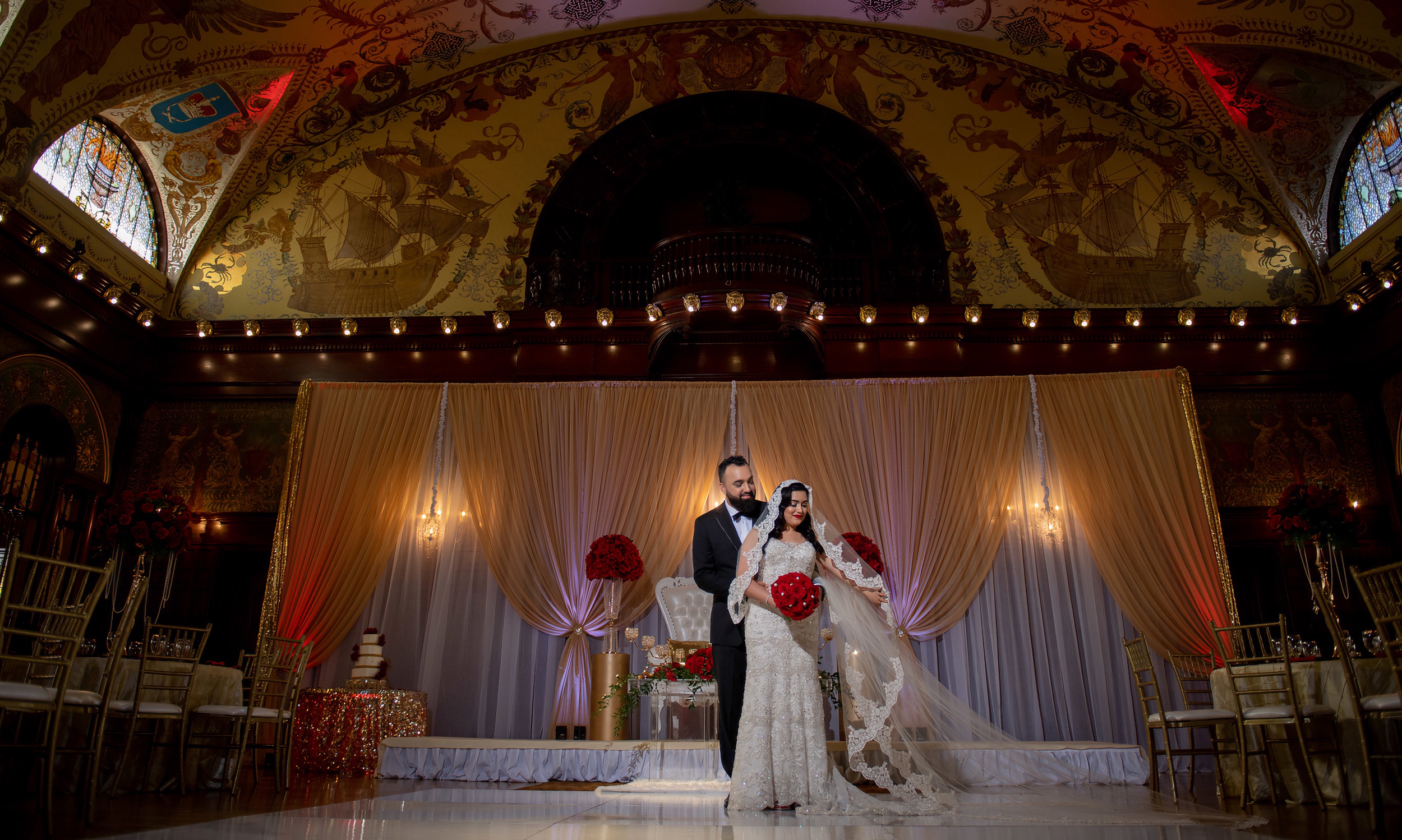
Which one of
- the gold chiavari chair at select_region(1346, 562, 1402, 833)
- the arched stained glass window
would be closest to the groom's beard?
the gold chiavari chair at select_region(1346, 562, 1402, 833)

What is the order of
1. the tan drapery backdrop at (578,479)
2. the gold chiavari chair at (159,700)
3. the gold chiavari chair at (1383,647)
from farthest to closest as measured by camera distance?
the tan drapery backdrop at (578,479), the gold chiavari chair at (159,700), the gold chiavari chair at (1383,647)

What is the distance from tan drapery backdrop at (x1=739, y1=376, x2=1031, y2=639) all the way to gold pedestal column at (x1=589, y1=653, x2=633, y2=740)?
234 cm

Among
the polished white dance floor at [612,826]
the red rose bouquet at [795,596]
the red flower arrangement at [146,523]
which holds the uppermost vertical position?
the red flower arrangement at [146,523]

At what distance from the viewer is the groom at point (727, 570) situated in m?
4.29

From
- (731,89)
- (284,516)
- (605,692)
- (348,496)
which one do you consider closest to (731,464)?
(605,692)

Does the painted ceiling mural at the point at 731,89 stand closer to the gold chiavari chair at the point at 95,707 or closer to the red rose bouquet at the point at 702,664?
the red rose bouquet at the point at 702,664

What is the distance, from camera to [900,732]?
4.27 m

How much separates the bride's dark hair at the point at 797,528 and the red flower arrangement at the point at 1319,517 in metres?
5.41

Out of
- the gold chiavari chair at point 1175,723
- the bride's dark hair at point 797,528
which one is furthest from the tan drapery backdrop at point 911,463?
the bride's dark hair at point 797,528

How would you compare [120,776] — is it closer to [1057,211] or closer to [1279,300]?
[1057,211]

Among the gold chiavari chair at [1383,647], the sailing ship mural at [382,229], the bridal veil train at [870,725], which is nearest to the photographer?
the gold chiavari chair at [1383,647]

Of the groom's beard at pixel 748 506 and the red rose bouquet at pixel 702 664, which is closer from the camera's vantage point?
the groom's beard at pixel 748 506

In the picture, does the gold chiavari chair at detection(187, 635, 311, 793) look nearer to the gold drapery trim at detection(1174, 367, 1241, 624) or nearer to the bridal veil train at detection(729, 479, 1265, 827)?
the bridal veil train at detection(729, 479, 1265, 827)

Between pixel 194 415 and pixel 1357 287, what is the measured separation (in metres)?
12.2
